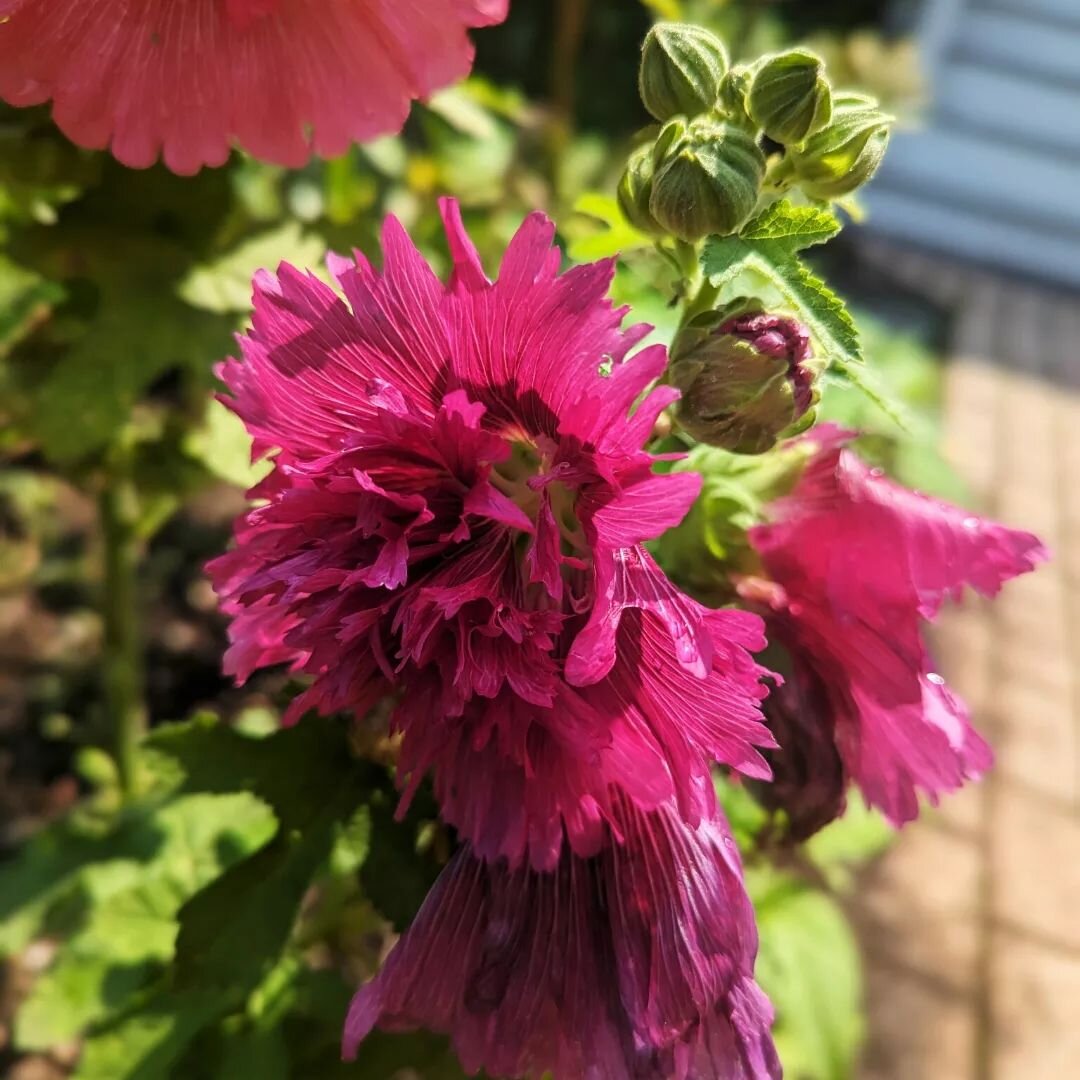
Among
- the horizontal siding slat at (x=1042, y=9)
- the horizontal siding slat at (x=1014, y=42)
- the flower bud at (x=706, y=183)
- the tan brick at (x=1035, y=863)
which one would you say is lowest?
the tan brick at (x=1035, y=863)

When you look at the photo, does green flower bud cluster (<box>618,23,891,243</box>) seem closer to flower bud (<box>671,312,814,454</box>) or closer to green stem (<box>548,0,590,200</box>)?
flower bud (<box>671,312,814,454</box>)

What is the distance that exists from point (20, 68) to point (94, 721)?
1004mm

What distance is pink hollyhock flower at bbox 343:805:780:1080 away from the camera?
1.28ft

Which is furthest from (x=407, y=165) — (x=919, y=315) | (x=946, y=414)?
(x=919, y=315)

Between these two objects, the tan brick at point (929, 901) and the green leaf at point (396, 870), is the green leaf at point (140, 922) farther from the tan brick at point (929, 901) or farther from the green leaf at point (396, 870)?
the tan brick at point (929, 901)

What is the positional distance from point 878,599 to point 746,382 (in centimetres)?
10

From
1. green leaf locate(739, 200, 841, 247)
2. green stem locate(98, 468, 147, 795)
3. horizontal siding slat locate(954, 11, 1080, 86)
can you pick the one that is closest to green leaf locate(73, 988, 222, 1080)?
green stem locate(98, 468, 147, 795)

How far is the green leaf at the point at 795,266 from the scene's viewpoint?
38cm

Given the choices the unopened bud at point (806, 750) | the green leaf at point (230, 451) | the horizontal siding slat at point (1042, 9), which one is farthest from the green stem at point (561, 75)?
the horizontal siding slat at point (1042, 9)

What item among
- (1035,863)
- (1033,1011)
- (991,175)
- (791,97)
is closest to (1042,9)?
(991,175)

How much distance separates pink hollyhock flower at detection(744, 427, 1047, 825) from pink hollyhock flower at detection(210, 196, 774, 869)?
0.26 feet

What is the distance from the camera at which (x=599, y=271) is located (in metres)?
0.35

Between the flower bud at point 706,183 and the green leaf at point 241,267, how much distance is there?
31 centimetres

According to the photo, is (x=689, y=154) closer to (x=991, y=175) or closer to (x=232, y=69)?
(x=232, y=69)
